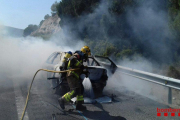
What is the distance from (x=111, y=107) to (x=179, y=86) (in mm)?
1947

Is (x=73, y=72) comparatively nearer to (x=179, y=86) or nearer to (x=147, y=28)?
(x=179, y=86)

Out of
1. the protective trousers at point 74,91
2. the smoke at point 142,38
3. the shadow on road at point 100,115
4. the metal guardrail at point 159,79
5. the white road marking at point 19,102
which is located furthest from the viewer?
the smoke at point 142,38

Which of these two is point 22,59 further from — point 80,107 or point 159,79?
point 159,79

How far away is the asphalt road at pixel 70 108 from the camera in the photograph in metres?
5.13

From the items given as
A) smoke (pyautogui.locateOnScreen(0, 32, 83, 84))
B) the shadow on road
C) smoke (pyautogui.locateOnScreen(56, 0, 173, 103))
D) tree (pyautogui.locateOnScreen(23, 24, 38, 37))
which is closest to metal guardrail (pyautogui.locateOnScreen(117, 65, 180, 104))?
smoke (pyautogui.locateOnScreen(56, 0, 173, 103))

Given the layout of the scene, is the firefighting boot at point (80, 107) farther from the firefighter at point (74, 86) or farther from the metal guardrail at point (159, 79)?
the metal guardrail at point (159, 79)

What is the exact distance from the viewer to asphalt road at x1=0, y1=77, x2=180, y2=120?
5.13m

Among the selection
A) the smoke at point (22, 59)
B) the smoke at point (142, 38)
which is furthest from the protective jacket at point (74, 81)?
the smoke at point (22, 59)

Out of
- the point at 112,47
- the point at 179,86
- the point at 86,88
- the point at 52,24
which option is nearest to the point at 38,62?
the point at 112,47

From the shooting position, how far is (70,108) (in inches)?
228

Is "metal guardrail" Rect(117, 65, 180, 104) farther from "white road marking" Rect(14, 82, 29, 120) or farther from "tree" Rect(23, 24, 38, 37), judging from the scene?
"tree" Rect(23, 24, 38, 37)

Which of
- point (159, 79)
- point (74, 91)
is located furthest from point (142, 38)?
point (74, 91)

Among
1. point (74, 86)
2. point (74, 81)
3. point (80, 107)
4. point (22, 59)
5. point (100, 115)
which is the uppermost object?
point (22, 59)

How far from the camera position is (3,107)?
571 centimetres
